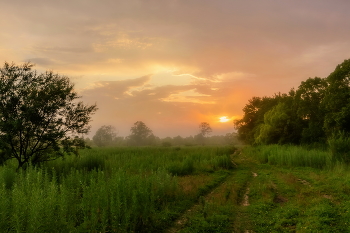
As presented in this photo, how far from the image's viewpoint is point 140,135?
111 metres

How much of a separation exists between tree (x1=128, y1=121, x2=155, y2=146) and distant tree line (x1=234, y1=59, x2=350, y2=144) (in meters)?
76.2

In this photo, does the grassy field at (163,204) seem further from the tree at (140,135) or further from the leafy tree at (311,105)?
the tree at (140,135)

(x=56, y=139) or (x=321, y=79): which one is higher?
(x=321, y=79)

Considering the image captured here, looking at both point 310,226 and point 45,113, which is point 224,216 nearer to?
point 310,226

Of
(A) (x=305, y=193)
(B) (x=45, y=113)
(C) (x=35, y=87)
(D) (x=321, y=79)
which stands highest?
(D) (x=321, y=79)

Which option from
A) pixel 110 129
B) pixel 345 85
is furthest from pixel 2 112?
pixel 110 129

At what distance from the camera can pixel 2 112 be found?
11.9 metres

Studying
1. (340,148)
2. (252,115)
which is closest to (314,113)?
(340,148)

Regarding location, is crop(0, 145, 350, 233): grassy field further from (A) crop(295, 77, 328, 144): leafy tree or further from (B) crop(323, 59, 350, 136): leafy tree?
(A) crop(295, 77, 328, 144): leafy tree

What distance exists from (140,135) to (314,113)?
294 feet

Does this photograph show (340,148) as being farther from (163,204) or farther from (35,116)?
(35,116)

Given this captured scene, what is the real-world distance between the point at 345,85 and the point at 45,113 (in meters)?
25.7

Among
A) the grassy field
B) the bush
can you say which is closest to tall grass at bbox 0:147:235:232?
the grassy field

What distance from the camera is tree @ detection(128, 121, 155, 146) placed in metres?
109
